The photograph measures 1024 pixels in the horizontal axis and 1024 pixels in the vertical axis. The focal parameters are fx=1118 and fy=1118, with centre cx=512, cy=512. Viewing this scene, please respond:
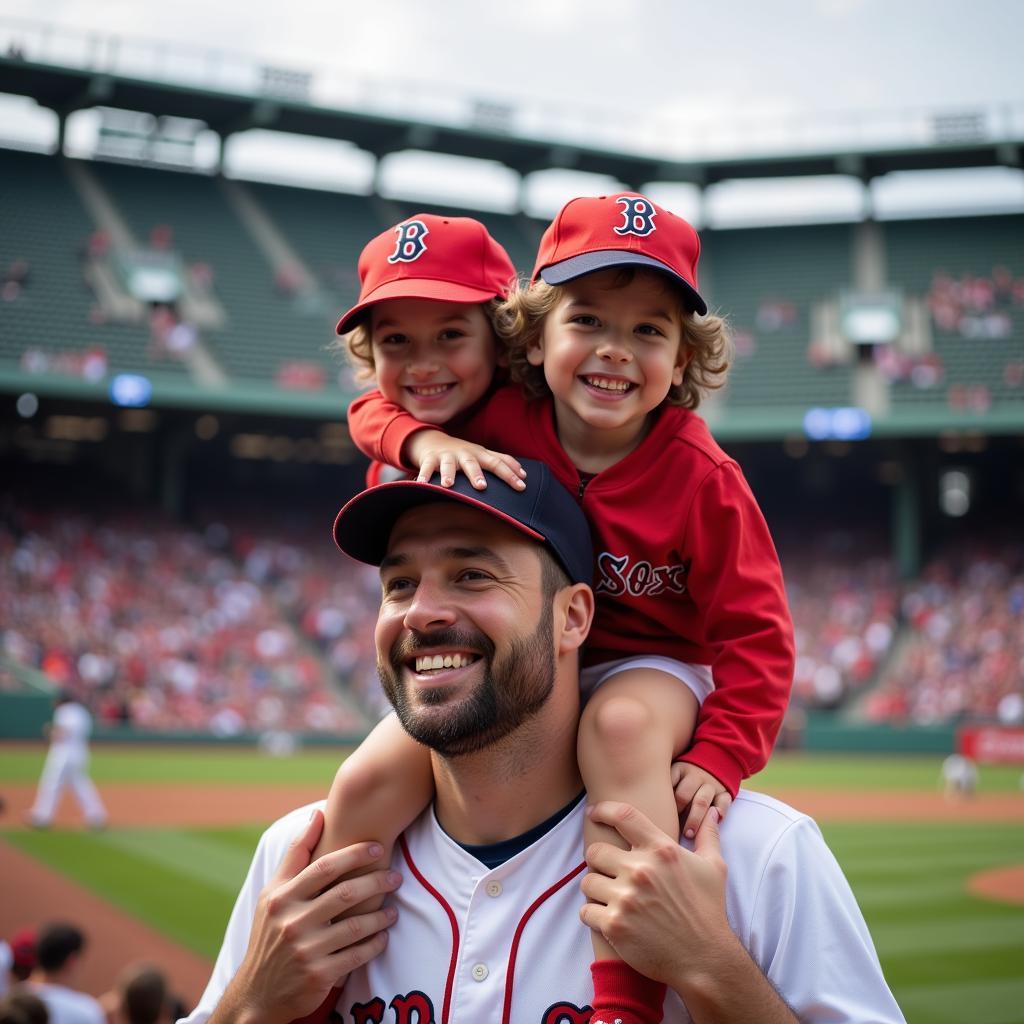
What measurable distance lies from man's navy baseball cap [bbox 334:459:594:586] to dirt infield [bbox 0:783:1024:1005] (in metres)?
5.07

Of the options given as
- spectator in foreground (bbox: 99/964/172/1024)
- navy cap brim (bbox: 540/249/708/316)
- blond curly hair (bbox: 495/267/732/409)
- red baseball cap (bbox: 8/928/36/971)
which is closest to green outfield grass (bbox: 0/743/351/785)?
red baseball cap (bbox: 8/928/36/971)

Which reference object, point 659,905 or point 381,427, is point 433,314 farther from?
point 659,905

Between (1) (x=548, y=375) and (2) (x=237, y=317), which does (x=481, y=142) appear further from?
(1) (x=548, y=375)

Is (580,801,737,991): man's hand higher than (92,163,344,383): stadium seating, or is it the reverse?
(92,163,344,383): stadium seating

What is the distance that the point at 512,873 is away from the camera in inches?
95.7

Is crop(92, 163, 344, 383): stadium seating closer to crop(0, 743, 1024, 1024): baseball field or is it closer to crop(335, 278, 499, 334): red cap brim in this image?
crop(0, 743, 1024, 1024): baseball field

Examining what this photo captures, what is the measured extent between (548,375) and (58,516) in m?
25.7

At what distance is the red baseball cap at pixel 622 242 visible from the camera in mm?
2855


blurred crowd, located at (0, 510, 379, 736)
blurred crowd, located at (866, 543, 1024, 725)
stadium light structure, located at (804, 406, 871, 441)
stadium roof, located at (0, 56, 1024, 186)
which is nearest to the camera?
blurred crowd, located at (0, 510, 379, 736)

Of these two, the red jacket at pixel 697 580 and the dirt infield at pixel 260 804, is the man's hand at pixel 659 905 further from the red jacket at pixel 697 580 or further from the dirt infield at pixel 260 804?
the dirt infield at pixel 260 804

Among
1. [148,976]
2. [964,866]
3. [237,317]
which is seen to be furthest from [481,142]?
[148,976]

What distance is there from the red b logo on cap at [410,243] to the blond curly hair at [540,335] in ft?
0.97

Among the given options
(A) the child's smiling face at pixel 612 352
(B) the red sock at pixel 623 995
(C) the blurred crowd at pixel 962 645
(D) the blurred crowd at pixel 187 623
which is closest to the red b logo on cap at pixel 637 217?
(A) the child's smiling face at pixel 612 352

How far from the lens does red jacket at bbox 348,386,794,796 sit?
2.64 meters
